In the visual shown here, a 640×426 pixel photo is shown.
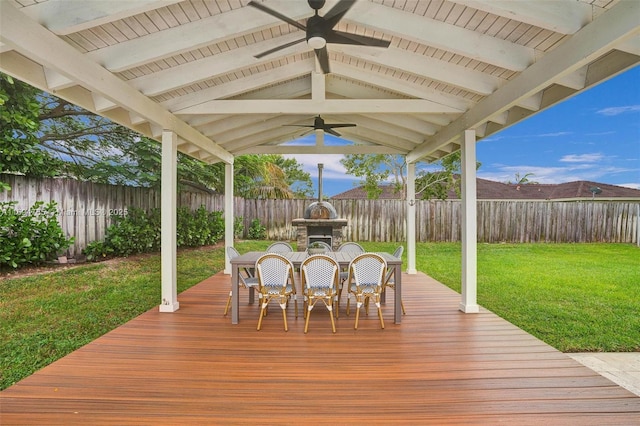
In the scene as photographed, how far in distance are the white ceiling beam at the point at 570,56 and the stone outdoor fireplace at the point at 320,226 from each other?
Answer: 15.1 feet

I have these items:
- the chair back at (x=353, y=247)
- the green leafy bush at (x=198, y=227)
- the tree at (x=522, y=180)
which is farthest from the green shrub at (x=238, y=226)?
the tree at (x=522, y=180)

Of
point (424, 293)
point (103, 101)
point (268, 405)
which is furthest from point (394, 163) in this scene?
point (268, 405)

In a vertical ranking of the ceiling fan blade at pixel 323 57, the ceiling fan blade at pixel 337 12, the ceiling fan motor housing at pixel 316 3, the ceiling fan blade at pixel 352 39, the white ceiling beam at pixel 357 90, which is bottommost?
the ceiling fan blade at pixel 352 39

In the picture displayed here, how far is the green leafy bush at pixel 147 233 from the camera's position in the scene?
7.01 meters

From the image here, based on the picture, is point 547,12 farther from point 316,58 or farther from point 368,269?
point 368,269

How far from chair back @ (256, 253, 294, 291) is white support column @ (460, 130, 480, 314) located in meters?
2.46

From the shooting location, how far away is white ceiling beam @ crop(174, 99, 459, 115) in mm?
4473

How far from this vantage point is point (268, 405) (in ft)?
7.68

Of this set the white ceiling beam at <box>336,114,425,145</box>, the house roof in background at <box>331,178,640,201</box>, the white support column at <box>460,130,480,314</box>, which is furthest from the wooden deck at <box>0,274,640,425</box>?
the house roof in background at <box>331,178,640,201</box>

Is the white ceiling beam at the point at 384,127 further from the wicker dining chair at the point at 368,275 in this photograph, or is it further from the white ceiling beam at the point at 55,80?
the white ceiling beam at the point at 55,80

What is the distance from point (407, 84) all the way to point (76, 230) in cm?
645

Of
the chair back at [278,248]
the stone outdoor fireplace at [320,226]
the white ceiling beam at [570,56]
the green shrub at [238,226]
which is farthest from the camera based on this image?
the green shrub at [238,226]

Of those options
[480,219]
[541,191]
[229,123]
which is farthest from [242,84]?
[541,191]

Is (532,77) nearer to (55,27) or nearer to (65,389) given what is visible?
(55,27)
